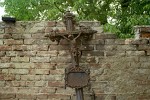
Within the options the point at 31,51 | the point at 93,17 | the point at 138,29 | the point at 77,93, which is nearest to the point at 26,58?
the point at 31,51

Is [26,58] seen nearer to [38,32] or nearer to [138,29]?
[38,32]

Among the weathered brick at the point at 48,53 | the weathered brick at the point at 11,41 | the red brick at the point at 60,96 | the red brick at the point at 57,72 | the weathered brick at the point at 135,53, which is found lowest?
the red brick at the point at 60,96

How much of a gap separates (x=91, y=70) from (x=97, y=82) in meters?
0.21

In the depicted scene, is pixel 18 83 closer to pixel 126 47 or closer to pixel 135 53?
pixel 126 47

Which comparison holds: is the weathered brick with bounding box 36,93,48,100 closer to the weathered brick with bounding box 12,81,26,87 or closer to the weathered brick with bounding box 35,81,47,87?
the weathered brick with bounding box 35,81,47,87

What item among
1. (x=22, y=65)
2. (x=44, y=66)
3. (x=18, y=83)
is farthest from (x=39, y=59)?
(x=18, y=83)

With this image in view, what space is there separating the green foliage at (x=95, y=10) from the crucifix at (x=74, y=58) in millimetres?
2224

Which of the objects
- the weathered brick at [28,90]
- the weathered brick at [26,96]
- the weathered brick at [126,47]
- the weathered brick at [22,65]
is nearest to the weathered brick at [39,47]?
the weathered brick at [22,65]

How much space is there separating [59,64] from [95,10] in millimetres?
4714

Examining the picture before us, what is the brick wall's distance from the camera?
4.91 m

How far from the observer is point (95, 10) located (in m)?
9.38

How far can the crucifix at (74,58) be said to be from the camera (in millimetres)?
4707

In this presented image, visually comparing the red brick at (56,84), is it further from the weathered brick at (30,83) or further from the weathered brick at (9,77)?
the weathered brick at (9,77)

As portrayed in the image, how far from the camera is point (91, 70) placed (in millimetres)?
4910
